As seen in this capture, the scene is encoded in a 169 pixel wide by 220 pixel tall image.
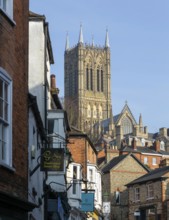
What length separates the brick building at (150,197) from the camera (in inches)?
2832

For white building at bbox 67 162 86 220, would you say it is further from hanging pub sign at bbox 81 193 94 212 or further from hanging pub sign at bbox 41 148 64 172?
hanging pub sign at bbox 41 148 64 172

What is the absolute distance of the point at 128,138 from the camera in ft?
544

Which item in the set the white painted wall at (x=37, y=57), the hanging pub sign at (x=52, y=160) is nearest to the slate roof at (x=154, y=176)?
the white painted wall at (x=37, y=57)

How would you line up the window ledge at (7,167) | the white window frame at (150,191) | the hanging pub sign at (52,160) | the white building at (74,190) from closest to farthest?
the window ledge at (7,167) → the hanging pub sign at (52,160) → the white building at (74,190) → the white window frame at (150,191)

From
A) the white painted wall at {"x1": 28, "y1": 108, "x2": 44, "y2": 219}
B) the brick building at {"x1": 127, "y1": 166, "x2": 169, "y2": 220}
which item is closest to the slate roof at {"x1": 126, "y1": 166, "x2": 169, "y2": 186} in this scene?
the brick building at {"x1": 127, "y1": 166, "x2": 169, "y2": 220}

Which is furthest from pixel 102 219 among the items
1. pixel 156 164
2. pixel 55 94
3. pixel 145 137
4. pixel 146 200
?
pixel 145 137

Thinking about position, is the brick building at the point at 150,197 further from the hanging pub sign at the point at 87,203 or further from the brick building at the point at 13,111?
the brick building at the point at 13,111

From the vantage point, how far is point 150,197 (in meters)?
74.4

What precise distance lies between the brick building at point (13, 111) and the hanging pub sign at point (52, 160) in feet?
5.38

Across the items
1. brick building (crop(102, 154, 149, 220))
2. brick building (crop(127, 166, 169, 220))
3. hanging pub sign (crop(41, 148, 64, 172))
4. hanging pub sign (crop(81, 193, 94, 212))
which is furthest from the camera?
brick building (crop(102, 154, 149, 220))

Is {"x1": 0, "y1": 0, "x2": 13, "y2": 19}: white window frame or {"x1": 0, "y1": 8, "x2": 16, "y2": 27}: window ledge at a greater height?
{"x1": 0, "y1": 0, "x2": 13, "y2": 19}: white window frame

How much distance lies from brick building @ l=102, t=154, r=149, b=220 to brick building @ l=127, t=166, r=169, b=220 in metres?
3.28

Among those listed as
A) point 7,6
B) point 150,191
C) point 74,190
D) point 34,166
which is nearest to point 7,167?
point 7,6

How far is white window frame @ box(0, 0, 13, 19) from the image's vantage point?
48.3ft
